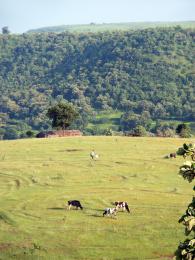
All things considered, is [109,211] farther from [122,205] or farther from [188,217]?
[188,217]

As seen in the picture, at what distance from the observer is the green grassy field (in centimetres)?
3844

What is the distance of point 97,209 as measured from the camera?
153 ft

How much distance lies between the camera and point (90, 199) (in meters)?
49.9

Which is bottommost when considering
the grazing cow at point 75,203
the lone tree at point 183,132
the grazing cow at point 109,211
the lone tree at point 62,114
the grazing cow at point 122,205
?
the grazing cow at point 109,211

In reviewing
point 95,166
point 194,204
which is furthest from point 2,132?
point 194,204

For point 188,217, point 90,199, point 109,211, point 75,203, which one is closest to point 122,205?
point 109,211

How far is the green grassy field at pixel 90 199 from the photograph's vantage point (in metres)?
38.4

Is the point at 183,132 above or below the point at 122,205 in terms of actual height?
above

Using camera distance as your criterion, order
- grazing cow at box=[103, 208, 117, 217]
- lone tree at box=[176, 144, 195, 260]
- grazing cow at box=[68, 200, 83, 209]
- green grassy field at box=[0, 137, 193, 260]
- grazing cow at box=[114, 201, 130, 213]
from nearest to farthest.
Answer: lone tree at box=[176, 144, 195, 260] < green grassy field at box=[0, 137, 193, 260] < grazing cow at box=[103, 208, 117, 217] < grazing cow at box=[114, 201, 130, 213] < grazing cow at box=[68, 200, 83, 209]

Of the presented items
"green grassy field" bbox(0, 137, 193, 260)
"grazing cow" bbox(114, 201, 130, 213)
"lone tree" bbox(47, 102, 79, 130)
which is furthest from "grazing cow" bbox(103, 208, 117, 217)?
"lone tree" bbox(47, 102, 79, 130)

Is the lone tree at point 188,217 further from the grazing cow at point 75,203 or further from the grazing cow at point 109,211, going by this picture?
the grazing cow at point 75,203

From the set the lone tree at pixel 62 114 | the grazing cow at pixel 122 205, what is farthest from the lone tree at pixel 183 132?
the grazing cow at pixel 122 205

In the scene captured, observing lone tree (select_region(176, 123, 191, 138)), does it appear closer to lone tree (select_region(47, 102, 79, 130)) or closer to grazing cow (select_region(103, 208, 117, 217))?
lone tree (select_region(47, 102, 79, 130))

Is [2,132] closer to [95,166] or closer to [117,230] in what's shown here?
[95,166]
